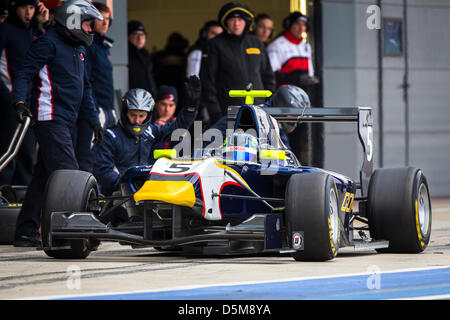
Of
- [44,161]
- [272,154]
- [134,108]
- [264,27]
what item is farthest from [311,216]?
[264,27]

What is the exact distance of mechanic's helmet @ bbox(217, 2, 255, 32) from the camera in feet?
41.4

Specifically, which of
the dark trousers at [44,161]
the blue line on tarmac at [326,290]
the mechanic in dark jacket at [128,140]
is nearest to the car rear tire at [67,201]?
the dark trousers at [44,161]

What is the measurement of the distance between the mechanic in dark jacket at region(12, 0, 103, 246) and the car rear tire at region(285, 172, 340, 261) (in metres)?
2.71

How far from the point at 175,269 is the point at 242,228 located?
605 mm

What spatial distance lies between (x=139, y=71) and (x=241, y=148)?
5851 mm

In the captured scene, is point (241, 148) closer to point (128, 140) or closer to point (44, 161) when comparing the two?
point (128, 140)

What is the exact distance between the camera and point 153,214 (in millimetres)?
8133

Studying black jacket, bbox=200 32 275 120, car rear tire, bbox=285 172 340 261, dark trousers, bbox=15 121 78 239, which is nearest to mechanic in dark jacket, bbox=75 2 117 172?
black jacket, bbox=200 32 275 120

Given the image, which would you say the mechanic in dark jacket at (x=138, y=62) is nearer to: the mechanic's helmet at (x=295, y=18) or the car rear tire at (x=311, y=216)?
the mechanic's helmet at (x=295, y=18)

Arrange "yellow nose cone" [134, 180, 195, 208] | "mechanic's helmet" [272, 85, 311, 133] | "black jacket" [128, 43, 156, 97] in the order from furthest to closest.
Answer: "black jacket" [128, 43, 156, 97] → "mechanic's helmet" [272, 85, 311, 133] → "yellow nose cone" [134, 180, 195, 208]

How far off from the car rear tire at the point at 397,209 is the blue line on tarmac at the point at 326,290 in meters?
1.76

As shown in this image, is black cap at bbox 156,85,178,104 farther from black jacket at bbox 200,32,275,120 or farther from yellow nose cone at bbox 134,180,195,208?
yellow nose cone at bbox 134,180,195,208

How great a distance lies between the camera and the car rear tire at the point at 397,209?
27.7ft
